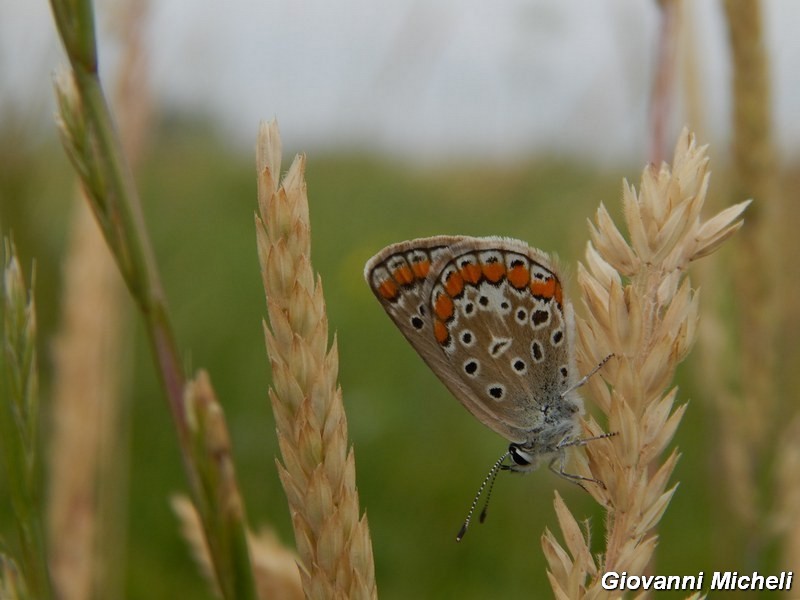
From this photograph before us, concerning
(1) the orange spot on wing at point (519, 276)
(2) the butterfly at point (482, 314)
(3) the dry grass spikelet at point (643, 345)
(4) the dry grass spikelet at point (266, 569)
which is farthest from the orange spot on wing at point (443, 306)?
(3) the dry grass spikelet at point (643, 345)

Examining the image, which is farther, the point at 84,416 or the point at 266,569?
the point at 84,416

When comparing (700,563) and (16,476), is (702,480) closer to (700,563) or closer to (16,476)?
(700,563)

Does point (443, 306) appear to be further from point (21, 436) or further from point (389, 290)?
point (21, 436)

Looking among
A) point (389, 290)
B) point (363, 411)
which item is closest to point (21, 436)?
point (389, 290)

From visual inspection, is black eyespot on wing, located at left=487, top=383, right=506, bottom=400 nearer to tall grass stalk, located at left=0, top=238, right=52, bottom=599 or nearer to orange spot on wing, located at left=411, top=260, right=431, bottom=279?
orange spot on wing, located at left=411, top=260, right=431, bottom=279

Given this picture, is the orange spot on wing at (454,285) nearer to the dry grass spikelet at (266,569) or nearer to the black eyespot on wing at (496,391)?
the black eyespot on wing at (496,391)
